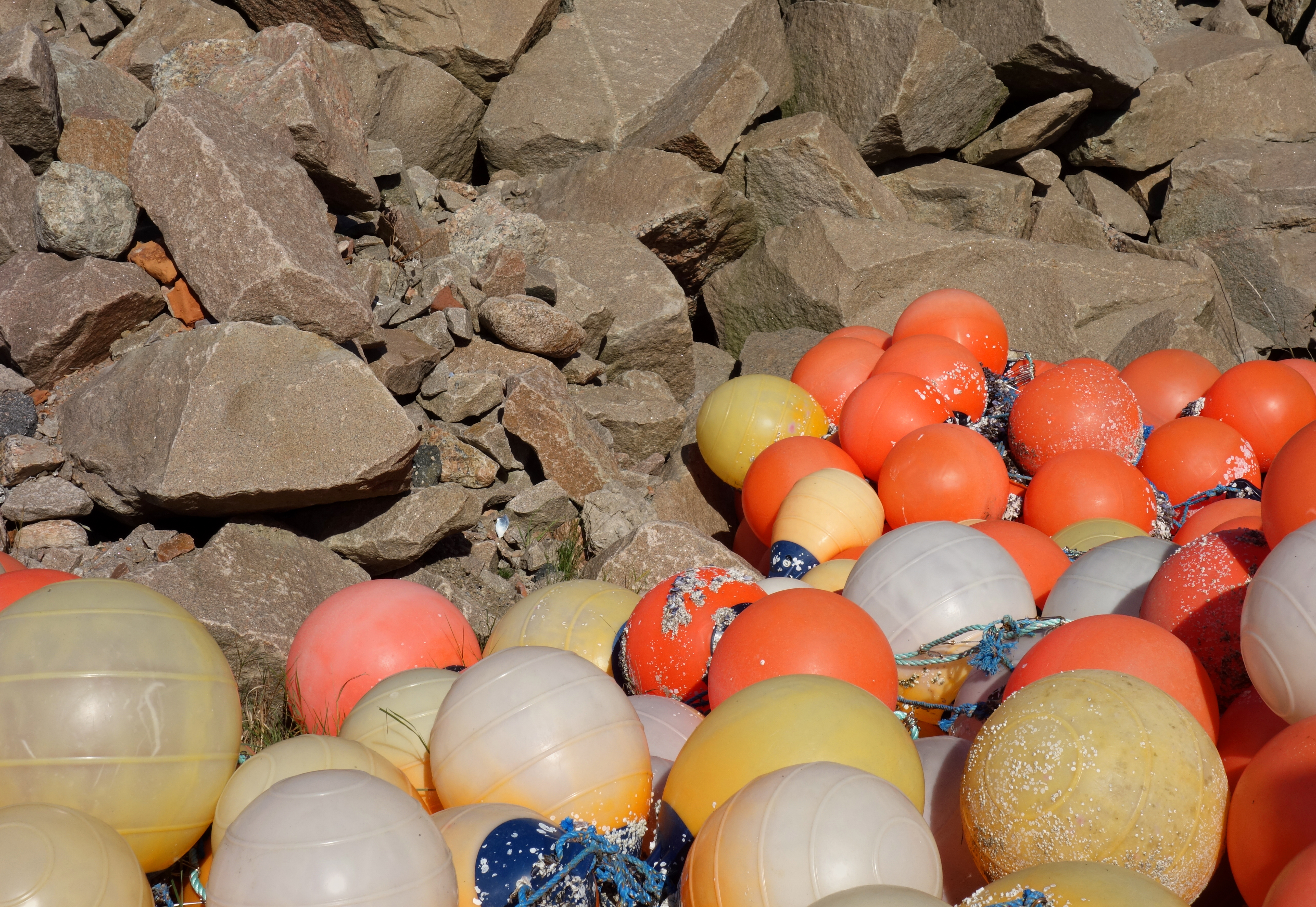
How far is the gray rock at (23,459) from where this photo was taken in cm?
385

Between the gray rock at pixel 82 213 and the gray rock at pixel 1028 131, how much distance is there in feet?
19.6

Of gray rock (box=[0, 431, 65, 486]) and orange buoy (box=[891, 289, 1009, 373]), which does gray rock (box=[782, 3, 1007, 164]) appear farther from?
gray rock (box=[0, 431, 65, 486])

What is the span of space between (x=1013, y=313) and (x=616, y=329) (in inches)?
92.0

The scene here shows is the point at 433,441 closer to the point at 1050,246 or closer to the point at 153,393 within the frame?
the point at 153,393

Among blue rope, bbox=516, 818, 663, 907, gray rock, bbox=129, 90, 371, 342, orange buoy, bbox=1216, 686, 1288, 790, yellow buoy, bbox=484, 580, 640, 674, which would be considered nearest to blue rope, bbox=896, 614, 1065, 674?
orange buoy, bbox=1216, 686, 1288, 790

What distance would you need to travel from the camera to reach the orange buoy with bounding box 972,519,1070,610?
3.27 metres

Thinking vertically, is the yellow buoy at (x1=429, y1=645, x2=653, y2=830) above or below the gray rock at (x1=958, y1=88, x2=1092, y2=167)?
above

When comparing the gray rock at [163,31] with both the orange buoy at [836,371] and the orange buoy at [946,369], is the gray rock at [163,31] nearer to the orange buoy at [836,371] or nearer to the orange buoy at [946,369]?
the orange buoy at [836,371]

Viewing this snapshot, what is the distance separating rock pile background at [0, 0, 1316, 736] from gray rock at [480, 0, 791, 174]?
1.2 inches

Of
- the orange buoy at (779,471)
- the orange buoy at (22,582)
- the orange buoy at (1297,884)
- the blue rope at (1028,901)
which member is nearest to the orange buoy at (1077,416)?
the orange buoy at (779,471)

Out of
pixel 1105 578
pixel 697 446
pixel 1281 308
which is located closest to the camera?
pixel 1105 578

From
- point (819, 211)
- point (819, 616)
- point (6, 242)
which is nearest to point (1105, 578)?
point (819, 616)

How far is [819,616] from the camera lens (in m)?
2.56

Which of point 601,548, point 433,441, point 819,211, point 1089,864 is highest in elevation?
point 1089,864
